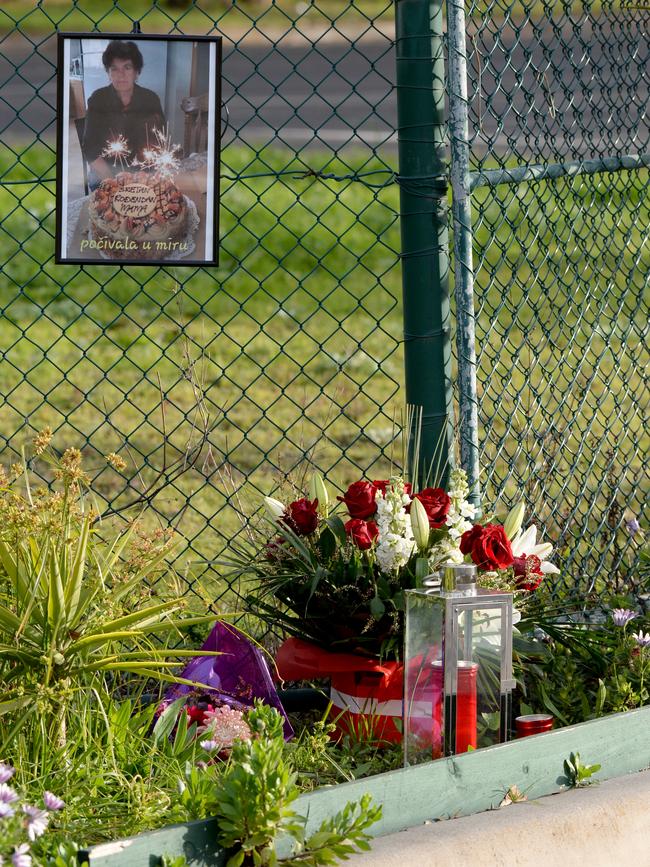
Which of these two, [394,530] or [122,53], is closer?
[394,530]

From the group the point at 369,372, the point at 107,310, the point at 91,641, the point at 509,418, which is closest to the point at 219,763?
the point at 91,641

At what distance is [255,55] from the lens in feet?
63.8

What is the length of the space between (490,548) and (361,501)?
1.16 ft

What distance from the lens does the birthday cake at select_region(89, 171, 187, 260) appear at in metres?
3.11

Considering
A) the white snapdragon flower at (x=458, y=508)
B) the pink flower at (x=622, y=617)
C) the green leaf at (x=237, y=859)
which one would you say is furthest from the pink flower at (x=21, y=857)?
the pink flower at (x=622, y=617)

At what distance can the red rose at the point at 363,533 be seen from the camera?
9.40ft

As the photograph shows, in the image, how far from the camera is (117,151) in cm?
309

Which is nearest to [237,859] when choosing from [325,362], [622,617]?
[622,617]

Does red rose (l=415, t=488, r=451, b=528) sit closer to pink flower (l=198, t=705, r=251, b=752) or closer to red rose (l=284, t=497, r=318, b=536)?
red rose (l=284, t=497, r=318, b=536)

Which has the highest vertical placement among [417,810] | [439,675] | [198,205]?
[198,205]

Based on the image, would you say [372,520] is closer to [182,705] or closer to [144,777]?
[182,705]

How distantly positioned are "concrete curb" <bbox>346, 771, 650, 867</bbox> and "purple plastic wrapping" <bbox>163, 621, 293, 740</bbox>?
51 cm

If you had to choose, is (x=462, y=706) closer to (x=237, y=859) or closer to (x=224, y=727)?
(x=224, y=727)

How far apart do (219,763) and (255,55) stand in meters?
18.1
